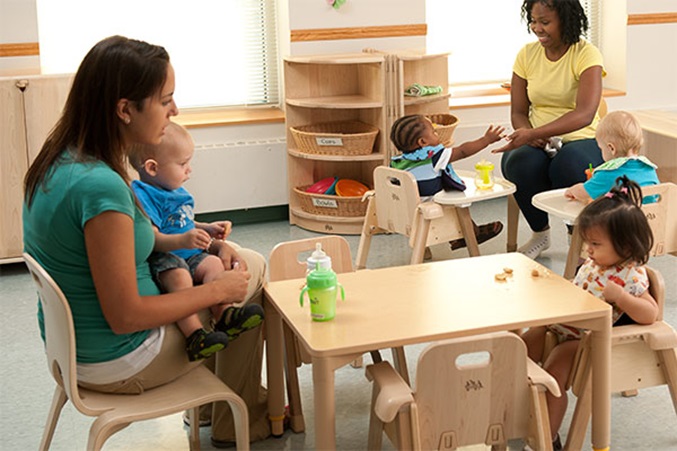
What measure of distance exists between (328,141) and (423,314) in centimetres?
282

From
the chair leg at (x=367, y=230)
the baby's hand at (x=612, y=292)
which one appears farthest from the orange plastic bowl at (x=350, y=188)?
the baby's hand at (x=612, y=292)

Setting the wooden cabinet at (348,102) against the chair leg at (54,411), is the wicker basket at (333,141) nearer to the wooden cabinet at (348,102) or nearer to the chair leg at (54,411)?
the wooden cabinet at (348,102)

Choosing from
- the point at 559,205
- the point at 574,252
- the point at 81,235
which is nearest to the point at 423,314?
the point at 81,235

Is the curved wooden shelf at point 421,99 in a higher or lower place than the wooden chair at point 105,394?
higher

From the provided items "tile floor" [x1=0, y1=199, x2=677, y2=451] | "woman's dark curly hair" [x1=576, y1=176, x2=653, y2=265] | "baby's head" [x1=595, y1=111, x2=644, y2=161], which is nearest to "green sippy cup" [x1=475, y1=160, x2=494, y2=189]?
"baby's head" [x1=595, y1=111, x2=644, y2=161]

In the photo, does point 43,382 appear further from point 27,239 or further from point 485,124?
point 485,124

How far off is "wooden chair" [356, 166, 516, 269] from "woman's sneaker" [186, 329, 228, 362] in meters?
1.71

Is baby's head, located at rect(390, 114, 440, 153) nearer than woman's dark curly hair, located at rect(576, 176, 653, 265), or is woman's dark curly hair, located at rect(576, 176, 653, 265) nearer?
woman's dark curly hair, located at rect(576, 176, 653, 265)

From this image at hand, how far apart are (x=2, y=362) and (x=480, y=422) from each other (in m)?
2.03

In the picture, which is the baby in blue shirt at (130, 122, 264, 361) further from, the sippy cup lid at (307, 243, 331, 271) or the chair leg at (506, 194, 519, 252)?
the chair leg at (506, 194, 519, 252)

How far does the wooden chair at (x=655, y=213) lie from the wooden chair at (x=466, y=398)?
1.29 m

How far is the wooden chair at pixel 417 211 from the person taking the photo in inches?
159

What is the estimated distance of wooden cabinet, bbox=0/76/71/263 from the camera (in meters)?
4.54

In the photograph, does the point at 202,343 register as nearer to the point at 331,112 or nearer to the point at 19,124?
the point at 19,124
